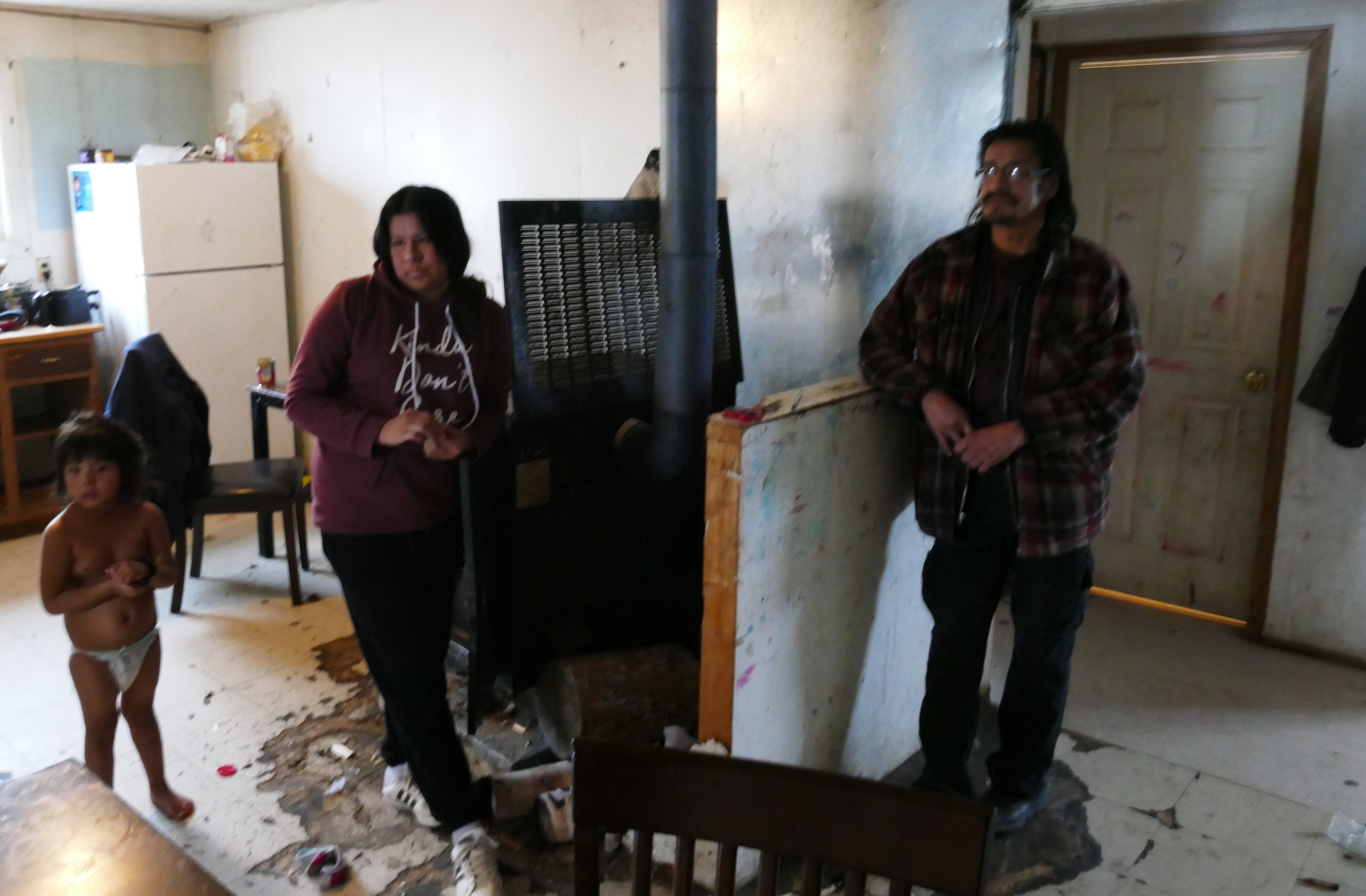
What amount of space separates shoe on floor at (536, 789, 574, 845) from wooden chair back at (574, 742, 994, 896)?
121 centimetres

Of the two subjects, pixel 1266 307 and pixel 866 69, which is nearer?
pixel 866 69

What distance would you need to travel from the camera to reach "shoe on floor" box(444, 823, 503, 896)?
2.11 m

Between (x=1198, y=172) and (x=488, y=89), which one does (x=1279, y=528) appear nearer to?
(x=1198, y=172)

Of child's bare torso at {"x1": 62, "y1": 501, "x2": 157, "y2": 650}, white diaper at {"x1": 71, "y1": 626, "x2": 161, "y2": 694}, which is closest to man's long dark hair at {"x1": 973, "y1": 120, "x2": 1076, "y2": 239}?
child's bare torso at {"x1": 62, "y1": 501, "x2": 157, "y2": 650}

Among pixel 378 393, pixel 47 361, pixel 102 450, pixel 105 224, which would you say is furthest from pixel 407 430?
pixel 105 224

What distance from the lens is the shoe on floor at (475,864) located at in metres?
2.11

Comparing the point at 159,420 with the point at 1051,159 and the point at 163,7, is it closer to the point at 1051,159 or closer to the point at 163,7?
the point at 163,7

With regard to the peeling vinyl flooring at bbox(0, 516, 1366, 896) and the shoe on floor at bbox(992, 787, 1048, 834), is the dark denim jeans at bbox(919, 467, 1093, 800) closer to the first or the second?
the shoe on floor at bbox(992, 787, 1048, 834)

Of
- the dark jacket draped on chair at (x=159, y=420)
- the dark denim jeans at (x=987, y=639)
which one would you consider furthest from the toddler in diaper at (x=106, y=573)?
the dark denim jeans at (x=987, y=639)

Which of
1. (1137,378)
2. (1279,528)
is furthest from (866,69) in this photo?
(1279,528)

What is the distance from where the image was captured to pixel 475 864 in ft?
7.11

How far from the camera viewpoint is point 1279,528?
3.30m

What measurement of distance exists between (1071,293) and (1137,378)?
0.69 ft

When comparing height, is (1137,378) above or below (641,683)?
above
